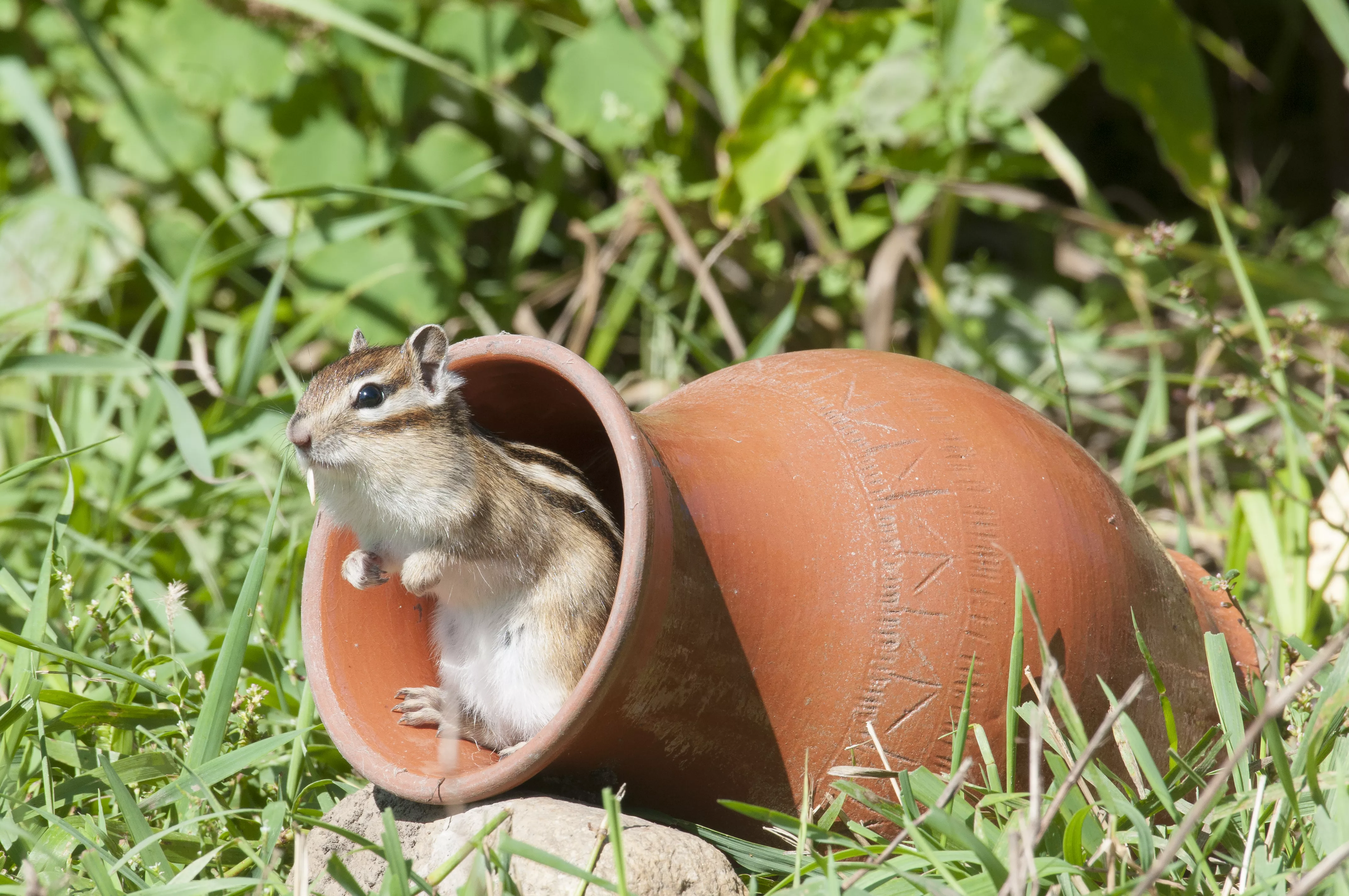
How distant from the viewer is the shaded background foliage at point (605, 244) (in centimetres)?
350

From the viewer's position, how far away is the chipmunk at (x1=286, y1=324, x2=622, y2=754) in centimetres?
262

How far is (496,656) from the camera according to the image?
8.70ft

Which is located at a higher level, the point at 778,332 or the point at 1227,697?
the point at 1227,697

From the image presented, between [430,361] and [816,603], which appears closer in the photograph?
[816,603]

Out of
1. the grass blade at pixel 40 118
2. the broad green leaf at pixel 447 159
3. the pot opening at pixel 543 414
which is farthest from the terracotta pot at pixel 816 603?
the grass blade at pixel 40 118

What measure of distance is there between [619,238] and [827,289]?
797 millimetres

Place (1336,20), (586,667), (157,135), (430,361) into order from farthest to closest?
(157,135) < (1336,20) < (430,361) < (586,667)

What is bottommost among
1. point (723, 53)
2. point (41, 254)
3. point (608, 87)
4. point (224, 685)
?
point (41, 254)

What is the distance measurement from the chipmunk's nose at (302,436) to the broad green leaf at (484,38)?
7.36 ft

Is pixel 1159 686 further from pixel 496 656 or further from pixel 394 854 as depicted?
pixel 394 854

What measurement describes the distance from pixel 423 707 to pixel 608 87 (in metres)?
2.49

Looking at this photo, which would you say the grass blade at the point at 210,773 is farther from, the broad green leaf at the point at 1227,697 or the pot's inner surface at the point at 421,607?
the broad green leaf at the point at 1227,697

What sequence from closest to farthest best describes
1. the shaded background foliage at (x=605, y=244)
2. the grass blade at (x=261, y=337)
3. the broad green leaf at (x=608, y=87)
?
the shaded background foliage at (x=605, y=244)
the grass blade at (x=261, y=337)
the broad green leaf at (x=608, y=87)

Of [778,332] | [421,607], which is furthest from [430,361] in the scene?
[778,332]
